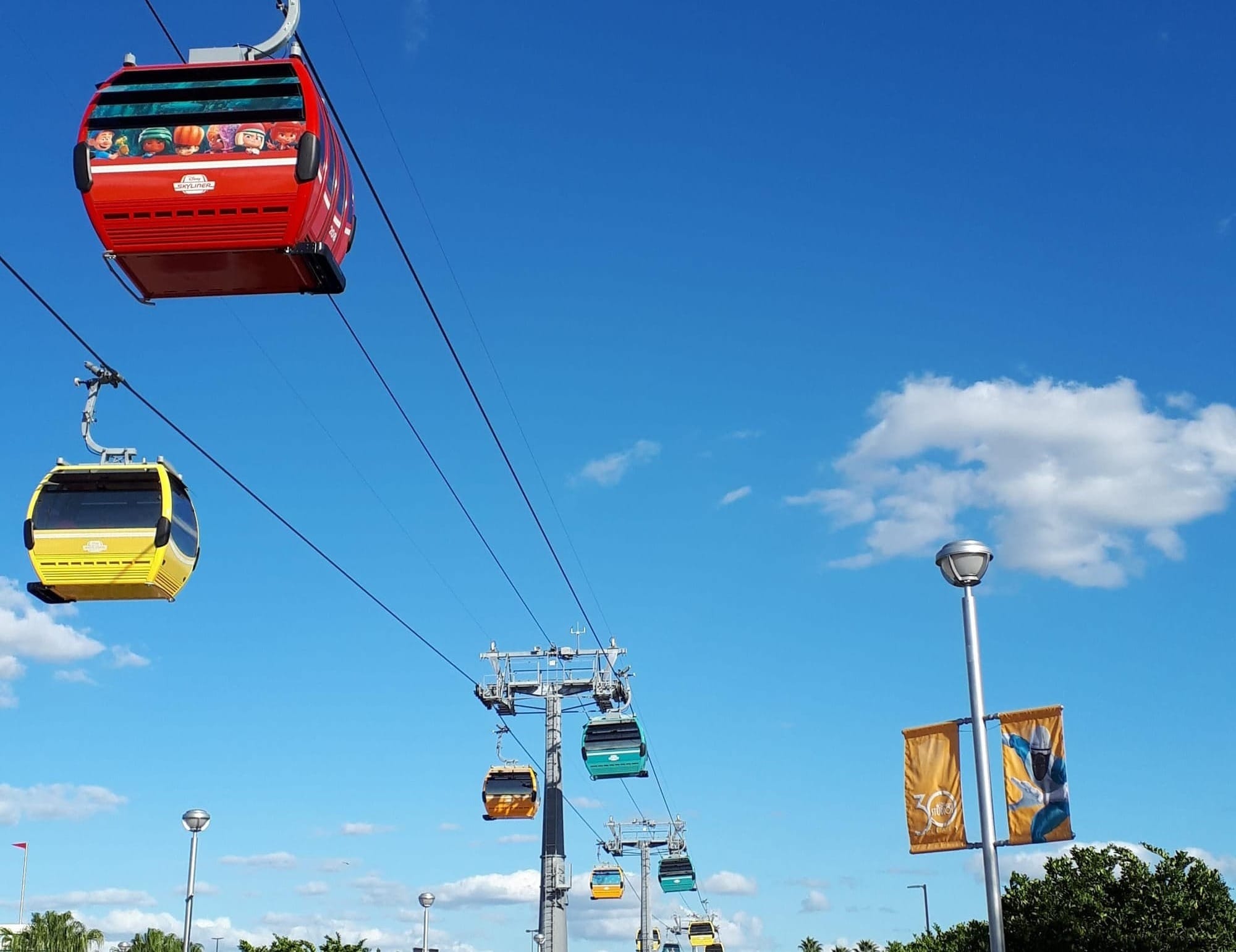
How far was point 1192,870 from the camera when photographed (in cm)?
2706

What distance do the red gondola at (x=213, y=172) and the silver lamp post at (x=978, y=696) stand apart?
751 cm

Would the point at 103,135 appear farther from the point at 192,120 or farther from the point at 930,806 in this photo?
the point at 930,806

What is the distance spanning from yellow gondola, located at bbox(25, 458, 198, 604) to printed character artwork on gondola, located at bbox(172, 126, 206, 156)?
553 centimetres

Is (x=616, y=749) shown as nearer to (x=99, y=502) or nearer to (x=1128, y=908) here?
(x=1128, y=908)

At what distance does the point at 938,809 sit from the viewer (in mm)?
15016

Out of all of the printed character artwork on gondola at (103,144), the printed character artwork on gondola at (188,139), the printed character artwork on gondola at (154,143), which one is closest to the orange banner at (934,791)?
the printed character artwork on gondola at (188,139)

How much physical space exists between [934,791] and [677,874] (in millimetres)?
72251

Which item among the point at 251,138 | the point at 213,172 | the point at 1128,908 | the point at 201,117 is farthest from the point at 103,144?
the point at 1128,908

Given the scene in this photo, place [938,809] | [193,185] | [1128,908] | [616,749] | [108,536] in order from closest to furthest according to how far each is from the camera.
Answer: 1. [193,185]
2. [938,809]
3. [108,536]
4. [1128,908]
5. [616,749]

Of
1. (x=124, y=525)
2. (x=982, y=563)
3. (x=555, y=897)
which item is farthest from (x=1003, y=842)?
(x=555, y=897)

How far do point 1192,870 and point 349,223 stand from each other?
2212 centimetres

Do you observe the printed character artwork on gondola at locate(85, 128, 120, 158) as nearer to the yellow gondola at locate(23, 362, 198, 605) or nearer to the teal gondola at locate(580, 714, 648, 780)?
the yellow gondola at locate(23, 362, 198, 605)

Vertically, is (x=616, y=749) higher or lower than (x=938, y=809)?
higher

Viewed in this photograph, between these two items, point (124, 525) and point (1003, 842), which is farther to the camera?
point (124, 525)
